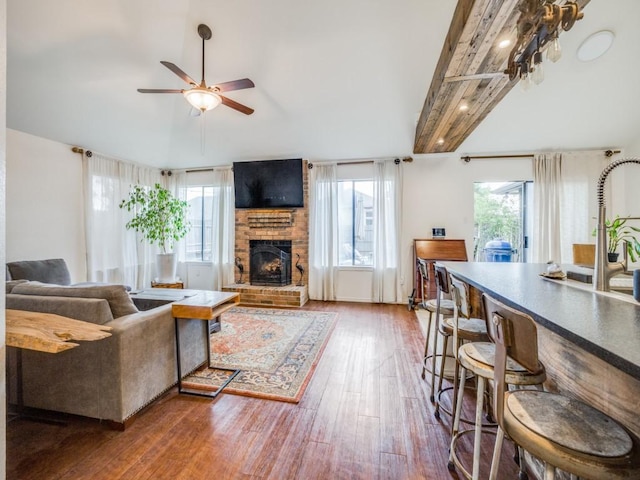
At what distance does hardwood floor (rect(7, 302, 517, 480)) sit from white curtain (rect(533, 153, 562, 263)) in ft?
11.6

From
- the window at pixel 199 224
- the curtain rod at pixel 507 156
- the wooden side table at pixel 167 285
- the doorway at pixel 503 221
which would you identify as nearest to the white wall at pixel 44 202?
the wooden side table at pixel 167 285

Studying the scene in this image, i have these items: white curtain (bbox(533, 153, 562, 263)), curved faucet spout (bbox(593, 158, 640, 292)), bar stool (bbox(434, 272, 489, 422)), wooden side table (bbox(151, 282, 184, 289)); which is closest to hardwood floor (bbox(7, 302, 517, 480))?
bar stool (bbox(434, 272, 489, 422))

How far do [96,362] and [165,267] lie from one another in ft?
12.1

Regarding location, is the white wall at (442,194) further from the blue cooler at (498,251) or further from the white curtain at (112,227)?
the white curtain at (112,227)

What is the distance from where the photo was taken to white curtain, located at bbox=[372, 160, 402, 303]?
5.06m

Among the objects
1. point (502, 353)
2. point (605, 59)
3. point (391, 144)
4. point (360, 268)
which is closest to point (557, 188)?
point (605, 59)

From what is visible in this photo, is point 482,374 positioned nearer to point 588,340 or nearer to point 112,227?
point 588,340

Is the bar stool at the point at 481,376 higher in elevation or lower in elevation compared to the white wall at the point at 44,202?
lower

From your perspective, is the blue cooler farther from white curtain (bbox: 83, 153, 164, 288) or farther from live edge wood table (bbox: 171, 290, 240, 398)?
white curtain (bbox: 83, 153, 164, 288)

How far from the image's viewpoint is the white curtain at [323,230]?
5.27 metres

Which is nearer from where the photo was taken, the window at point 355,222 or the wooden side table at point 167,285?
the wooden side table at point 167,285

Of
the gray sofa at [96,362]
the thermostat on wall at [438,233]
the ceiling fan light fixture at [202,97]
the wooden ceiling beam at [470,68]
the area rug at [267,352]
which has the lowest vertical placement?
the area rug at [267,352]

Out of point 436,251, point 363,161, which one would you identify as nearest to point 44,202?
point 363,161

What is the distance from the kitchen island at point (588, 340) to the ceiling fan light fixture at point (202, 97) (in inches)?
107
